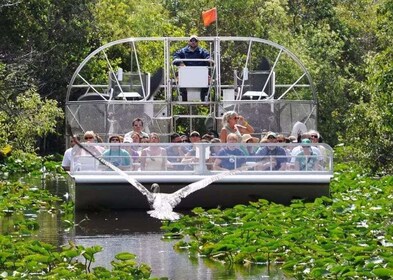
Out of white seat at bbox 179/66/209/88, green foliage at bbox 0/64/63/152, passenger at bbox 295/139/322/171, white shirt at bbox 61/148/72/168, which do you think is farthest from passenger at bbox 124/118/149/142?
green foliage at bbox 0/64/63/152

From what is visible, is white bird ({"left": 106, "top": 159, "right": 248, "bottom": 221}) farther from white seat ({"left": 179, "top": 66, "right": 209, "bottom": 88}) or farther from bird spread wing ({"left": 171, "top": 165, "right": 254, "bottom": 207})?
white seat ({"left": 179, "top": 66, "right": 209, "bottom": 88})

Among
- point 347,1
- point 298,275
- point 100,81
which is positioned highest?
point 347,1

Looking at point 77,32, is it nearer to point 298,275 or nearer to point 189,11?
point 189,11

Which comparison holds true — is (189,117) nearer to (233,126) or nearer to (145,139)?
(233,126)

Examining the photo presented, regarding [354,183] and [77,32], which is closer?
[354,183]

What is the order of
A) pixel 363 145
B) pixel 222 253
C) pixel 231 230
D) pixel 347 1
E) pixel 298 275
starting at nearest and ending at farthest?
pixel 298 275 < pixel 222 253 < pixel 231 230 < pixel 363 145 < pixel 347 1

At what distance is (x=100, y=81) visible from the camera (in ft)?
144

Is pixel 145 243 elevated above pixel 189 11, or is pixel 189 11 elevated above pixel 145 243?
pixel 189 11

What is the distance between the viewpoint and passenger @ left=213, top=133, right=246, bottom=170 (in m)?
23.6

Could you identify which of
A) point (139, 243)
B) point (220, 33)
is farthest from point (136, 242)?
point (220, 33)

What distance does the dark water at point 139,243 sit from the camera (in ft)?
54.4

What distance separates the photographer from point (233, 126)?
2625cm

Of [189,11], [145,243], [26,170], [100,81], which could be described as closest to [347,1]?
[189,11]

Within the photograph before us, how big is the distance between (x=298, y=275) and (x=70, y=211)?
8.71m
